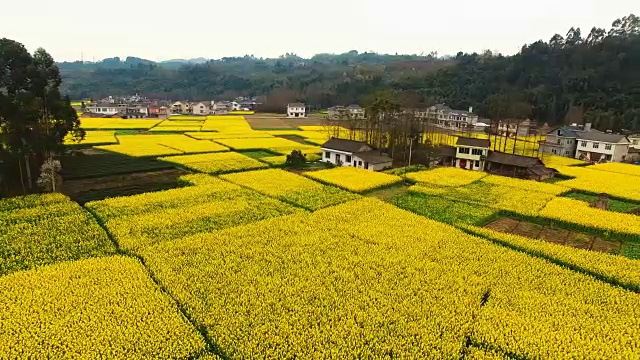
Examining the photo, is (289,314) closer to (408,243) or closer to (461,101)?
(408,243)

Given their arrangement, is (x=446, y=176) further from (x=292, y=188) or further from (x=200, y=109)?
(x=200, y=109)

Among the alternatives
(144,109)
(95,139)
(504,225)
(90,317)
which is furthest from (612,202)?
(144,109)

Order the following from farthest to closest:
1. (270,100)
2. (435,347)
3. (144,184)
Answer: (270,100) < (144,184) < (435,347)

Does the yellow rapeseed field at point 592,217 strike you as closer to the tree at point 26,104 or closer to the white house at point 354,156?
the white house at point 354,156

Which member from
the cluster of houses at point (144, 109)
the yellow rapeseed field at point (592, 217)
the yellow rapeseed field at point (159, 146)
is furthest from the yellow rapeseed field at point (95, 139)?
the yellow rapeseed field at point (592, 217)

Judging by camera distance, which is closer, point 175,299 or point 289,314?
point 289,314

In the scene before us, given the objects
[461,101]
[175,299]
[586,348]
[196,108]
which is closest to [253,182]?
[175,299]

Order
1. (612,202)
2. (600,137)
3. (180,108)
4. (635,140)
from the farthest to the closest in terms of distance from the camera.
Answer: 1. (180,108)
2. (635,140)
3. (600,137)
4. (612,202)
